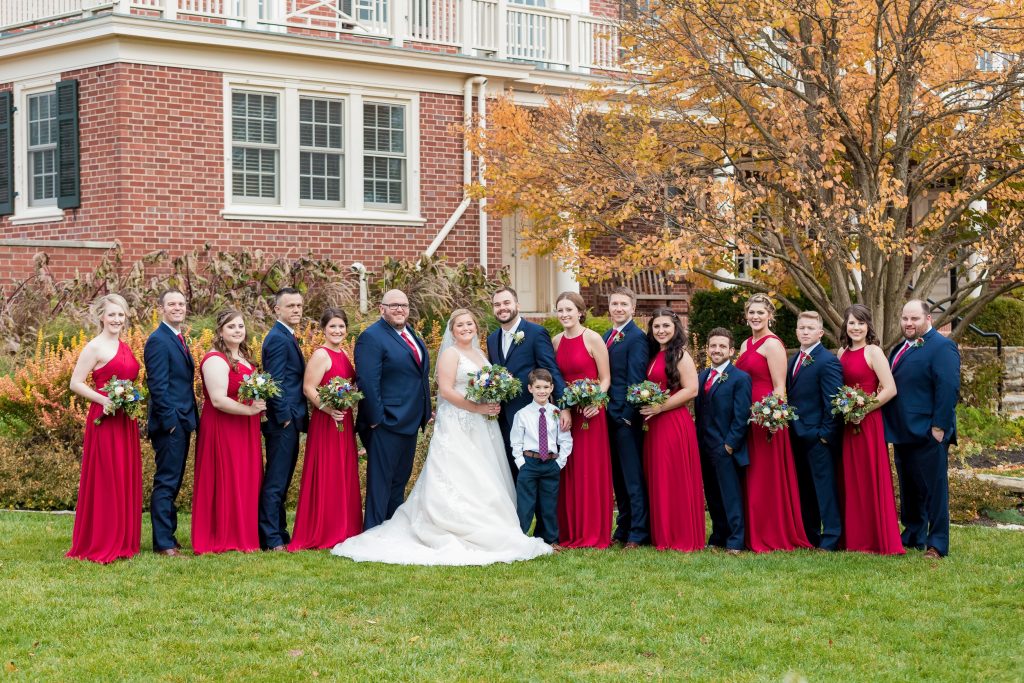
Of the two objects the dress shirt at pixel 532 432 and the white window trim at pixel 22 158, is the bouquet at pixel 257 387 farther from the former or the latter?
the white window trim at pixel 22 158

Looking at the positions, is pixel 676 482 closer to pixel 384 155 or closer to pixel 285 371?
pixel 285 371

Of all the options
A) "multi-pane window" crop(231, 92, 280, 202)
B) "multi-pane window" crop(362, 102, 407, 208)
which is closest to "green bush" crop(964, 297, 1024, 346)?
"multi-pane window" crop(362, 102, 407, 208)

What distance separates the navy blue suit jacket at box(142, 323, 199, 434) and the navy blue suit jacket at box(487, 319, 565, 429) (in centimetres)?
213

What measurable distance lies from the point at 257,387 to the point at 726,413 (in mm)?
3186

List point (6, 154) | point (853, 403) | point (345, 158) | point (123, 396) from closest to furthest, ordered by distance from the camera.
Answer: point (123, 396) < point (853, 403) < point (6, 154) < point (345, 158)

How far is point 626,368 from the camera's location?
8.93 meters

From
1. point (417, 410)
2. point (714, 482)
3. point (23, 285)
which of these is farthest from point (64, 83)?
point (714, 482)

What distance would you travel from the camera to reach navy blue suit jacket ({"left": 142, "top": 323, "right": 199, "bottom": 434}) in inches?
328

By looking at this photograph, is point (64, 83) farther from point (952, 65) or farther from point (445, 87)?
point (952, 65)

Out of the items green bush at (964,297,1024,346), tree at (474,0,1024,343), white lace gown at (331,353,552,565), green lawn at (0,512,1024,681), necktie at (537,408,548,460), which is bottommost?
green lawn at (0,512,1024,681)

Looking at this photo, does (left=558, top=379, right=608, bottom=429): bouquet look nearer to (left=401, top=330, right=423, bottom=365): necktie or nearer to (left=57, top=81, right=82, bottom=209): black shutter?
(left=401, top=330, right=423, bottom=365): necktie

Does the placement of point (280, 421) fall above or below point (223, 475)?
above

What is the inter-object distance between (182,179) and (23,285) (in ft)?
8.45

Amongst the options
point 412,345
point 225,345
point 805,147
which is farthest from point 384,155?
point 225,345
